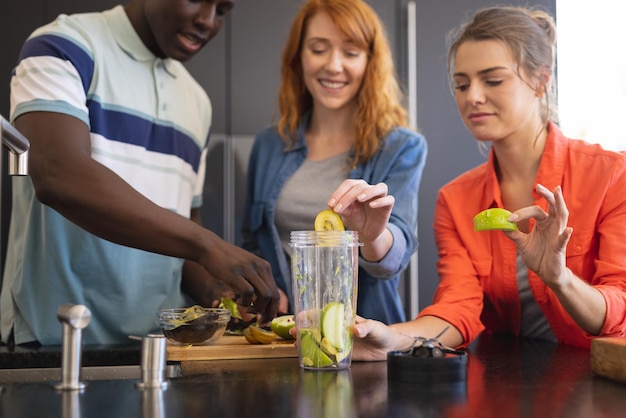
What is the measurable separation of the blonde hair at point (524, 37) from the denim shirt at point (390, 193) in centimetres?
31

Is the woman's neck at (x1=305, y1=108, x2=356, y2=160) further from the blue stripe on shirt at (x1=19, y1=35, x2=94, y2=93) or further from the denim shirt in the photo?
the blue stripe on shirt at (x1=19, y1=35, x2=94, y2=93)

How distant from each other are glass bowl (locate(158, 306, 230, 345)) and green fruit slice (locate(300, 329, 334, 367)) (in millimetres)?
310

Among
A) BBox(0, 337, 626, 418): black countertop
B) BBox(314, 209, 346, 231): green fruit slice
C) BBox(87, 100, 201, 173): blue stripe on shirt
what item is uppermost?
BBox(87, 100, 201, 173): blue stripe on shirt

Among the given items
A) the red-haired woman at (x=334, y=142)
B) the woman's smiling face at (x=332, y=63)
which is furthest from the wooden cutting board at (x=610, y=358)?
the woman's smiling face at (x=332, y=63)

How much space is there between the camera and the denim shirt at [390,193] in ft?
6.09

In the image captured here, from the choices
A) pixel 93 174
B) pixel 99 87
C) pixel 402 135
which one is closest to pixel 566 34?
pixel 402 135

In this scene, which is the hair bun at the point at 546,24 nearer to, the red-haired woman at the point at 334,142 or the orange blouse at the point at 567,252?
the orange blouse at the point at 567,252

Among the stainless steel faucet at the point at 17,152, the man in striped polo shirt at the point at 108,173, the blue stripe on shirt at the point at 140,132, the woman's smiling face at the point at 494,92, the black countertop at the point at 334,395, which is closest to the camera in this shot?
the black countertop at the point at 334,395

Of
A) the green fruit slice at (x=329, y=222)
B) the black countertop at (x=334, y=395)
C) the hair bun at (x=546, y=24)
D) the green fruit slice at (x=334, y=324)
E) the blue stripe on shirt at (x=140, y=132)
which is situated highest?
the hair bun at (x=546, y=24)

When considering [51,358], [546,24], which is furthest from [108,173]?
[546,24]

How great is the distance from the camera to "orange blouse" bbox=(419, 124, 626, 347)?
62.8 inches

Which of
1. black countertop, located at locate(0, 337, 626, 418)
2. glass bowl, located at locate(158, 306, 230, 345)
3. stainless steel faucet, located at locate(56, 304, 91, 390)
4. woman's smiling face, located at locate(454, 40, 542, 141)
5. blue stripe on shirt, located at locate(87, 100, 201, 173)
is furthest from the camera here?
blue stripe on shirt, located at locate(87, 100, 201, 173)

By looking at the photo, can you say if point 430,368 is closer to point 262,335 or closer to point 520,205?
point 262,335

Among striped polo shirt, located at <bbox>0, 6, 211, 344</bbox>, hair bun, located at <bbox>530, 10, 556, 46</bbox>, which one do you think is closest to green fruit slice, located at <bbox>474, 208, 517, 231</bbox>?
hair bun, located at <bbox>530, 10, 556, 46</bbox>
